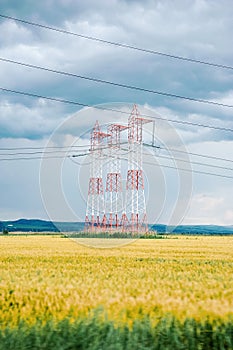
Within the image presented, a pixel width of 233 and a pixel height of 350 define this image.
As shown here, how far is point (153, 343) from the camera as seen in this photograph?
7.27 m

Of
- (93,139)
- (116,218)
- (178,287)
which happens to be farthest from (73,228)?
(178,287)

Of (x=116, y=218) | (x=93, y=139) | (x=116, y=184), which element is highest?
(x=93, y=139)

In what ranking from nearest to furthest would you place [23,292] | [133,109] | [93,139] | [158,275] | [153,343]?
[153,343] < [23,292] < [158,275] < [133,109] < [93,139]

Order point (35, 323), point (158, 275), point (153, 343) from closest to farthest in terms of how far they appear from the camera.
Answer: point (153, 343), point (35, 323), point (158, 275)

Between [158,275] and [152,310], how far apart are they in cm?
555

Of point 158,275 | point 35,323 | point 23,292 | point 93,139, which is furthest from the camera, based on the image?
point 93,139

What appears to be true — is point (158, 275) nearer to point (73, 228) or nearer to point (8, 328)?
point (8, 328)

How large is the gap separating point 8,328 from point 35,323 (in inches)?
16.1

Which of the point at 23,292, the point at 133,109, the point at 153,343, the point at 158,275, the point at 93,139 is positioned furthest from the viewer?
the point at 93,139

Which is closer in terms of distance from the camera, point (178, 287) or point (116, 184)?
point (178, 287)

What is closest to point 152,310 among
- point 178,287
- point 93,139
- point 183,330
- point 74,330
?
point 183,330

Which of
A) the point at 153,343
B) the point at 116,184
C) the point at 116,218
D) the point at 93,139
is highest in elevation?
the point at 93,139

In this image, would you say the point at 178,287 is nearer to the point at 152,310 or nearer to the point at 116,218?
the point at 152,310

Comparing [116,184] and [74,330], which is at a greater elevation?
[116,184]
